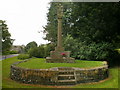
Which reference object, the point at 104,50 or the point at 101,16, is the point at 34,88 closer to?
the point at 104,50

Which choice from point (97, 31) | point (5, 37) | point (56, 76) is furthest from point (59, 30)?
point (5, 37)

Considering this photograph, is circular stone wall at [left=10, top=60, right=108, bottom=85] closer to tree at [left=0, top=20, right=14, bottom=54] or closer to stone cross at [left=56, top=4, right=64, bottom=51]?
stone cross at [left=56, top=4, right=64, bottom=51]

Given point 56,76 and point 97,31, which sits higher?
point 97,31

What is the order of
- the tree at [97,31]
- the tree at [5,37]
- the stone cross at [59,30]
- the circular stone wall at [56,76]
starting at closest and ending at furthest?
1. the circular stone wall at [56,76]
2. the stone cross at [59,30]
3. the tree at [97,31]
4. the tree at [5,37]

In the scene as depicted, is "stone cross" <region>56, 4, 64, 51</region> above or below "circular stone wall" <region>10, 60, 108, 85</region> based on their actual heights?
above

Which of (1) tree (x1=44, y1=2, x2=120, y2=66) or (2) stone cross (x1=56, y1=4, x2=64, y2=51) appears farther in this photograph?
(1) tree (x1=44, y1=2, x2=120, y2=66)

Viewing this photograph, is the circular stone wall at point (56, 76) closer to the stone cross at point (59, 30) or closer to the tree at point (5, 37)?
the stone cross at point (59, 30)

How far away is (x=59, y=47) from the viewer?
615 inches

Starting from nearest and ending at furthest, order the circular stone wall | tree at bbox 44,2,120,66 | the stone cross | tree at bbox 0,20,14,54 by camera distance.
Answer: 1. the circular stone wall
2. the stone cross
3. tree at bbox 44,2,120,66
4. tree at bbox 0,20,14,54

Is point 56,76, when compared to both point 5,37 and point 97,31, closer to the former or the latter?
point 97,31

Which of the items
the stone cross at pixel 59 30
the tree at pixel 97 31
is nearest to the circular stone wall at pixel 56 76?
the stone cross at pixel 59 30

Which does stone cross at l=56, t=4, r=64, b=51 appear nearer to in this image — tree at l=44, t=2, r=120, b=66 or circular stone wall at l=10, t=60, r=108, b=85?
circular stone wall at l=10, t=60, r=108, b=85

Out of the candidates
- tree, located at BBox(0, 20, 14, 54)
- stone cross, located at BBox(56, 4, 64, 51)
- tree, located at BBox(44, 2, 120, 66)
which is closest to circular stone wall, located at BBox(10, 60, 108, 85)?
stone cross, located at BBox(56, 4, 64, 51)

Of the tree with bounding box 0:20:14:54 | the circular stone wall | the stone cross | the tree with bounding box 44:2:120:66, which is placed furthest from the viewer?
the tree with bounding box 0:20:14:54
